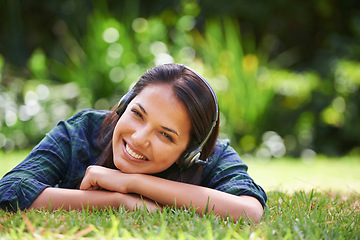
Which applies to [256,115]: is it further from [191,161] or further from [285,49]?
[191,161]

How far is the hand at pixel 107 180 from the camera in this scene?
6.70 ft

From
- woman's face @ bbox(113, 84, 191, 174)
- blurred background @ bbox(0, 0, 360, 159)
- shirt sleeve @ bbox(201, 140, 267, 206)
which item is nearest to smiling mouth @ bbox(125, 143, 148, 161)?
woman's face @ bbox(113, 84, 191, 174)

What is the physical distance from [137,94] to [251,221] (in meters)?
0.85

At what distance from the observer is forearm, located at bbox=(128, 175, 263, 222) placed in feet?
6.65

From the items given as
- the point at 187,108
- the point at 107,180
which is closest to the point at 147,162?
the point at 107,180

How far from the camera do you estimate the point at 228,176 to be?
236 cm

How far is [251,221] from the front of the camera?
1880 mm

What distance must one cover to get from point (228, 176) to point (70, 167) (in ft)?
2.70

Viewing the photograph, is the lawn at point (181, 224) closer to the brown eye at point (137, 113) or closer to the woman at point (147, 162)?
the woman at point (147, 162)

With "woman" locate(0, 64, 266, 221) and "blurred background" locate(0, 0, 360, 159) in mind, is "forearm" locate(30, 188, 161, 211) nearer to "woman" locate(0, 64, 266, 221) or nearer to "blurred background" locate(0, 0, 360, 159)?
"woman" locate(0, 64, 266, 221)

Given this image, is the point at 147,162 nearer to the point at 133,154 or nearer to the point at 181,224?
the point at 133,154

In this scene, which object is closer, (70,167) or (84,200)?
(84,200)

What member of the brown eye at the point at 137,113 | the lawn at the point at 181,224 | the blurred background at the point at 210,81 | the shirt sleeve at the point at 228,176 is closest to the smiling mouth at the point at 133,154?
the brown eye at the point at 137,113

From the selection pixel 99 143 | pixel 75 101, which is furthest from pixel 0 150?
pixel 99 143
